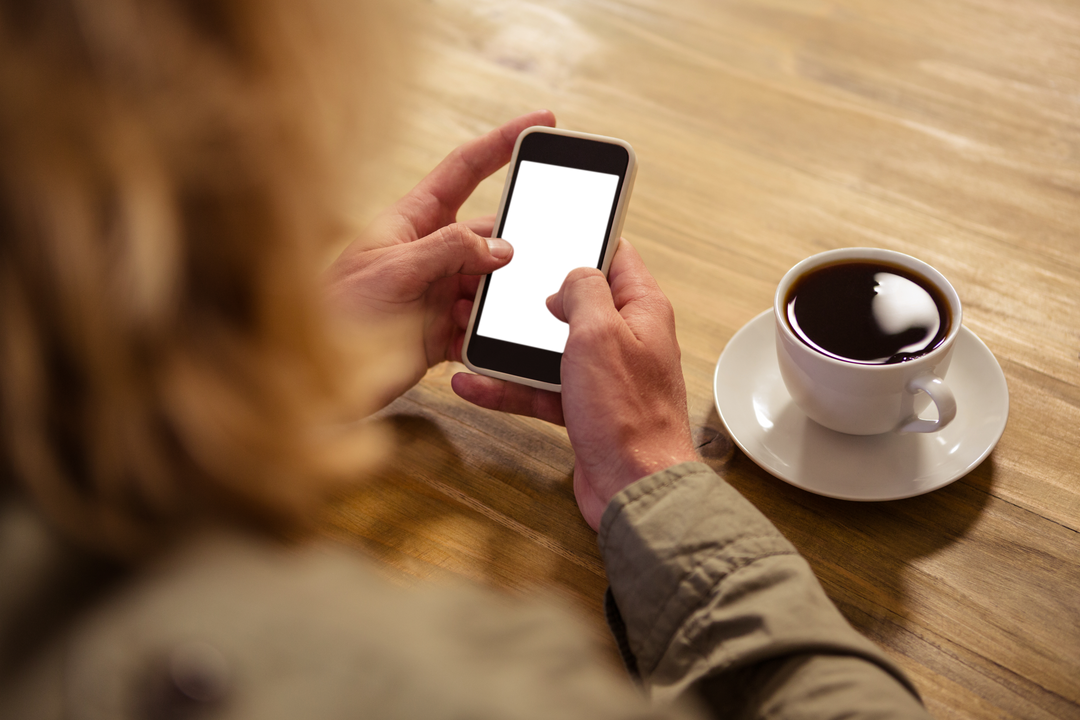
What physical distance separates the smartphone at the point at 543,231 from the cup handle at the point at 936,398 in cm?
32

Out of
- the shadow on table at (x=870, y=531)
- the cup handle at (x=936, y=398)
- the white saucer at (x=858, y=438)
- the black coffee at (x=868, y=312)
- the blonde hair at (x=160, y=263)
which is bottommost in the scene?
the shadow on table at (x=870, y=531)

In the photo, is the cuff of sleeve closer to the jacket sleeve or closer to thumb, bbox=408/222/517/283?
the jacket sleeve

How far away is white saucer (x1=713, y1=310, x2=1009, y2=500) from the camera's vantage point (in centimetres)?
63

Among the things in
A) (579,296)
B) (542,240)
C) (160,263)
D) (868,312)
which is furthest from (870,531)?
(160,263)

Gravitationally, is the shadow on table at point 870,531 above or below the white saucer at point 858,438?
below

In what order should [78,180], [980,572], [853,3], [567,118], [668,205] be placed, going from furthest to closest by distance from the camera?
[853,3], [567,118], [668,205], [980,572], [78,180]

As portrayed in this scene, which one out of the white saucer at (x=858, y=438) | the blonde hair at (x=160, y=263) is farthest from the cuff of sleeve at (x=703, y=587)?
the blonde hair at (x=160, y=263)

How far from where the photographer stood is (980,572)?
0.59 m

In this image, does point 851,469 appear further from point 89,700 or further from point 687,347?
point 89,700

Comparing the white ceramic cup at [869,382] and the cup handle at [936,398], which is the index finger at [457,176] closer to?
the white ceramic cup at [869,382]

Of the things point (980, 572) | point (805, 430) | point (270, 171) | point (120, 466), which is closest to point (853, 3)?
point (805, 430)

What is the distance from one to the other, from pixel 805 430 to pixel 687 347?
0.15 meters

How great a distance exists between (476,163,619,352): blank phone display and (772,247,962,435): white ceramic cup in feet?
0.75

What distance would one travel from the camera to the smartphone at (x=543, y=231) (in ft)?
2.60
